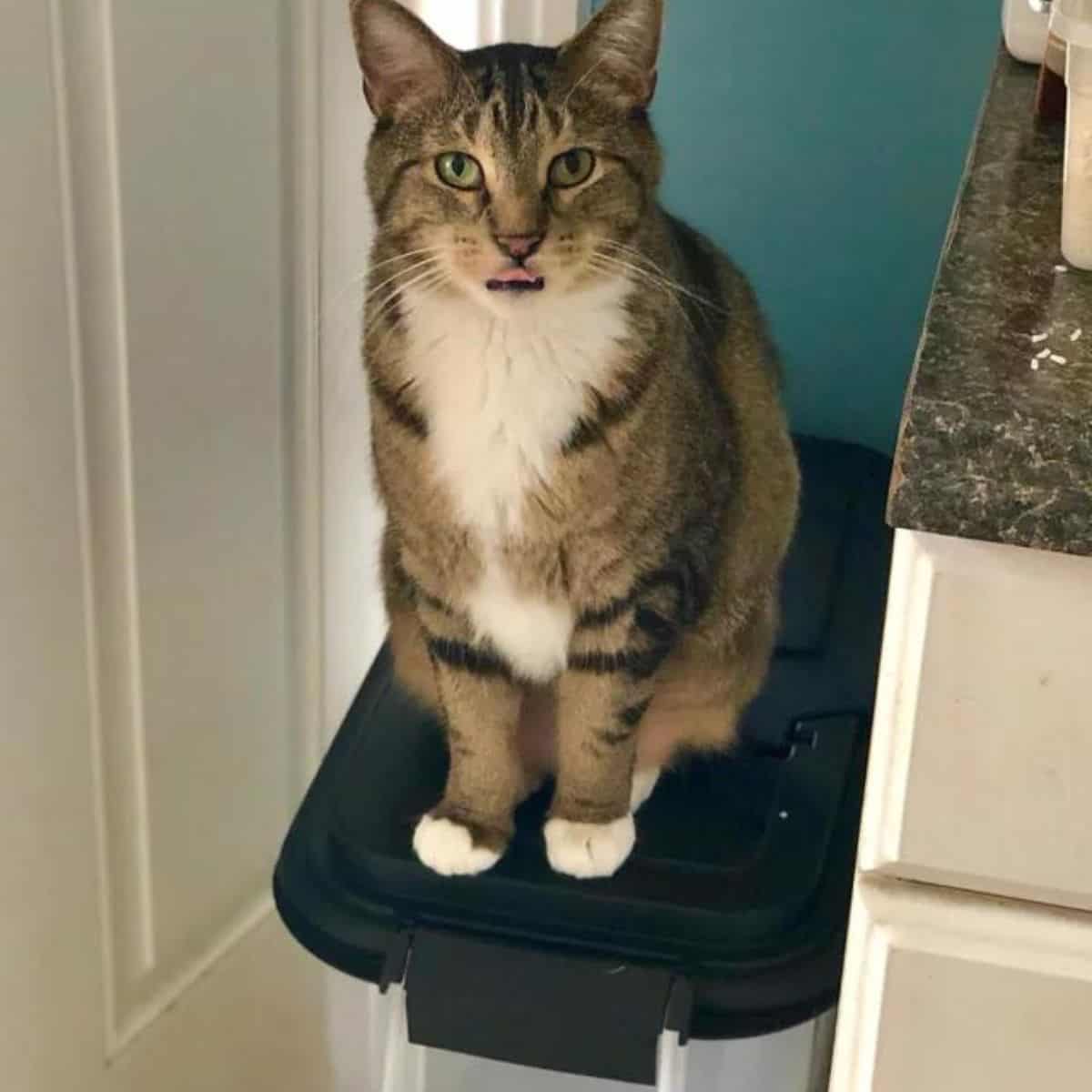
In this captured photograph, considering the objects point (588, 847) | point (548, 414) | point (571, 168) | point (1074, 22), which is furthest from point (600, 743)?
point (1074, 22)

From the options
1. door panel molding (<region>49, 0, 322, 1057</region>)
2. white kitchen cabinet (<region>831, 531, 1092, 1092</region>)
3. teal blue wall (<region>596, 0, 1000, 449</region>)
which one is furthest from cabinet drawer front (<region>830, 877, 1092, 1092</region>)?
teal blue wall (<region>596, 0, 1000, 449</region>)

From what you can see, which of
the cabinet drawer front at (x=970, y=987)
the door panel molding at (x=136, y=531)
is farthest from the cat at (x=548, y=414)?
the cabinet drawer front at (x=970, y=987)

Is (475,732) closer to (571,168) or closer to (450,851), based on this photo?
(450,851)

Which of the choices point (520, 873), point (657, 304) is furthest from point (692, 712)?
point (657, 304)

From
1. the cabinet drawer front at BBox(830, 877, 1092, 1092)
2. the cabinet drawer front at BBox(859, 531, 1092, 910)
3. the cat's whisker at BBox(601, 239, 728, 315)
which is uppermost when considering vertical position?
the cat's whisker at BBox(601, 239, 728, 315)

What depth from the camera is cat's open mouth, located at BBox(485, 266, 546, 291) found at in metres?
0.87

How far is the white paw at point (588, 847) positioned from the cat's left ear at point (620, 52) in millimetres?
425

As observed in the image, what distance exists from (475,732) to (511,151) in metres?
0.36

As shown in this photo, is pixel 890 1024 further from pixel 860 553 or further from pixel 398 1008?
pixel 860 553

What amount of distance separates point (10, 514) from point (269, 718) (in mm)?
422

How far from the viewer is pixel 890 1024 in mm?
669

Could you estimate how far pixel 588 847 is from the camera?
37.8 inches

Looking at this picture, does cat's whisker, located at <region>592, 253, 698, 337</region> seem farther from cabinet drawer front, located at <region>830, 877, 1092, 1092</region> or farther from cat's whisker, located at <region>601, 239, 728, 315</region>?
cabinet drawer front, located at <region>830, 877, 1092, 1092</region>

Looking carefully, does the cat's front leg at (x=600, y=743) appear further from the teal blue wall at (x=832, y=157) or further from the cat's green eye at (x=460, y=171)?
the teal blue wall at (x=832, y=157)
